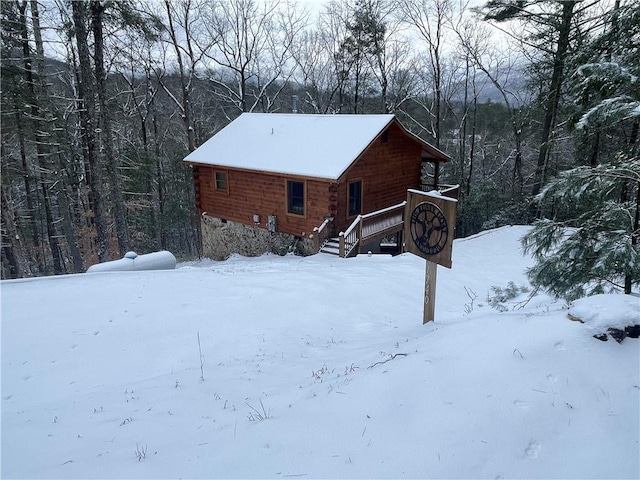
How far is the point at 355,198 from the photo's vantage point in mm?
15203

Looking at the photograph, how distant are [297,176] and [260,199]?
2588 millimetres

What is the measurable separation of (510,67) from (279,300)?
23.5 meters

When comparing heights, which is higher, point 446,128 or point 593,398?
point 446,128

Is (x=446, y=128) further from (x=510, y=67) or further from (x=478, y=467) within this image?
(x=478, y=467)

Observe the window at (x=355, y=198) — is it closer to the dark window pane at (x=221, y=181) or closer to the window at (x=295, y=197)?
the window at (x=295, y=197)

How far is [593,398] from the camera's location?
2945 mm

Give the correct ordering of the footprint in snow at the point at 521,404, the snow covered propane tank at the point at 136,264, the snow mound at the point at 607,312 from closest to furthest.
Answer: the footprint in snow at the point at 521,404 → the snow mound at the point at 607,312 → the snow covered propane tank at the point at 136,264

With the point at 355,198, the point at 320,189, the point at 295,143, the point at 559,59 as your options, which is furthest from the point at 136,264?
the point at 559,59

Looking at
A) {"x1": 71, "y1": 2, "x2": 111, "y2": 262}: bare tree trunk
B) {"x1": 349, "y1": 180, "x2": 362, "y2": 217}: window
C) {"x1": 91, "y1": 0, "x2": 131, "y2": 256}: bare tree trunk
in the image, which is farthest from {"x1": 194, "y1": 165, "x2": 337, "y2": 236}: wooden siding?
{"x1": 71, "y1": 2, "x2": 111, "y2": 262}: bare tree trunk

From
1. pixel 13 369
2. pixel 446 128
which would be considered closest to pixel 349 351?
pixel 13 369

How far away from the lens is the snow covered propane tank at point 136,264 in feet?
29.2

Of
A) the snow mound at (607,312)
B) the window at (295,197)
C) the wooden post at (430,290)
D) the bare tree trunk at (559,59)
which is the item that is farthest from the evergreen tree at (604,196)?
the bare tree trunk at (559,59)

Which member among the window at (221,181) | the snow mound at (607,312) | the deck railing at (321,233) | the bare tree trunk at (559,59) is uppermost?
the bare tree trunk at (559,59)

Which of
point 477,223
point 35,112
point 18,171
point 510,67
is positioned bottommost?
point 477,223
